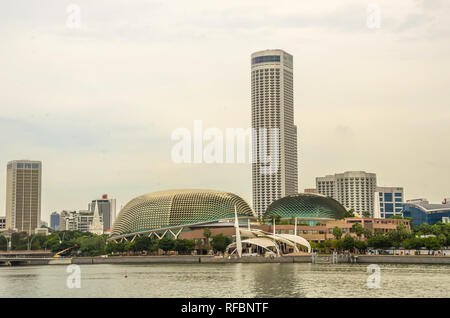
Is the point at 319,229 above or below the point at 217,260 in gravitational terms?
above

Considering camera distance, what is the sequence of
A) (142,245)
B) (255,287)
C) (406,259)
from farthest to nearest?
(142,245) → (406,259) → (255,287)

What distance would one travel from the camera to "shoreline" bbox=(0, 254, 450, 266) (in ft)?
362

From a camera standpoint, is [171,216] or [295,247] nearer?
[295,247]

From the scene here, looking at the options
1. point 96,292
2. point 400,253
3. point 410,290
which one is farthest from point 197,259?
point 410,290

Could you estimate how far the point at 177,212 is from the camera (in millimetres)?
178125

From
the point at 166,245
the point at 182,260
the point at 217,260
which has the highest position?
the point at 166,245

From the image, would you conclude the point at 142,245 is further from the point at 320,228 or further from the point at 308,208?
the point at 308,208

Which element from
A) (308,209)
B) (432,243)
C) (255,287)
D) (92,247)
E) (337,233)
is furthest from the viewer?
(92,247)

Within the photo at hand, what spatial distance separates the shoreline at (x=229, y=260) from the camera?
110350mm

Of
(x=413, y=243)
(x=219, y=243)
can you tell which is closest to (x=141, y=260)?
(x=219, y=243)

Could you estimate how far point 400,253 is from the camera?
124188mm

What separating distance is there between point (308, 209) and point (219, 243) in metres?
35.7
